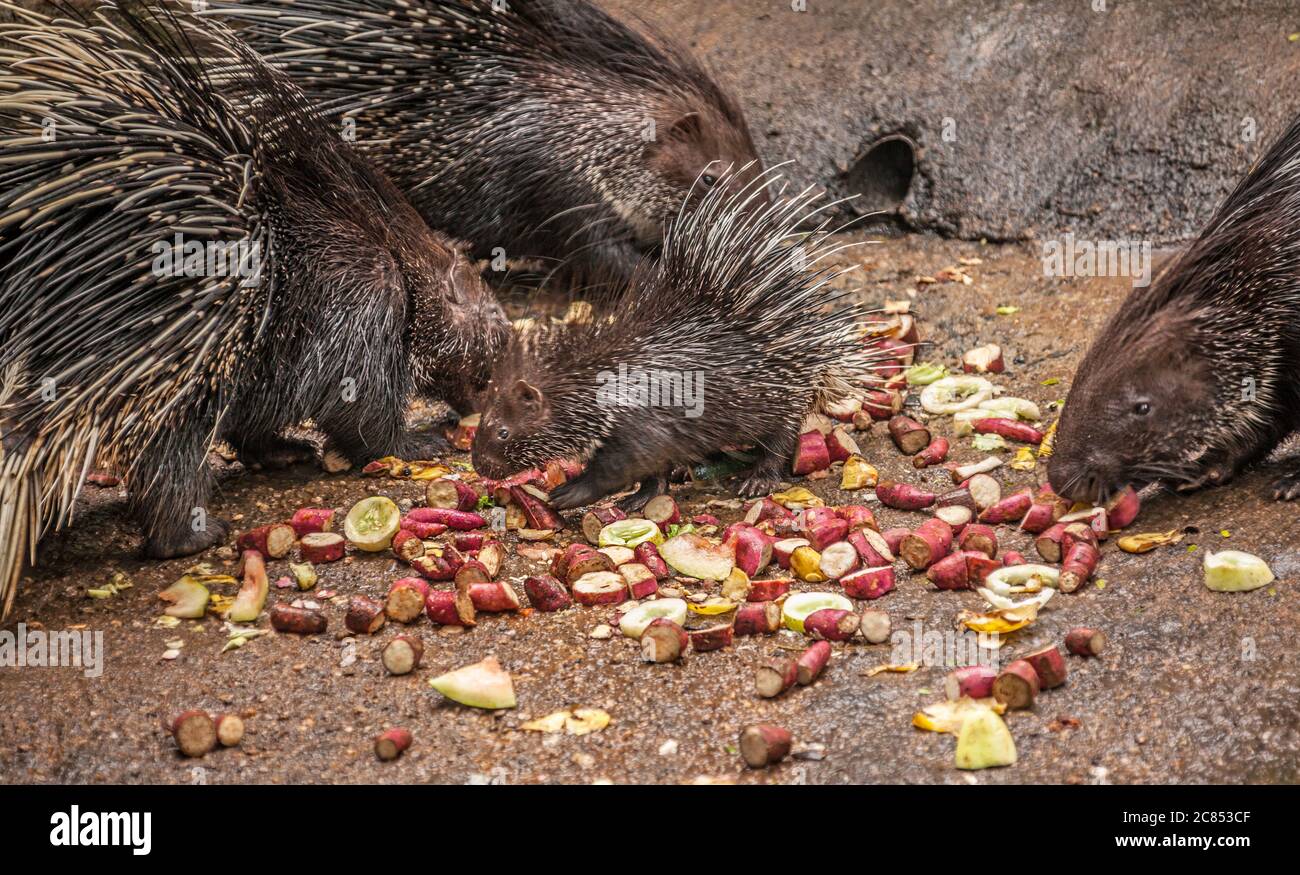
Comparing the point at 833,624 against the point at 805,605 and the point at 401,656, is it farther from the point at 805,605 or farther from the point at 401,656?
the point at 401,656

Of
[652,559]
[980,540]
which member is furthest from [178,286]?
[980,540]

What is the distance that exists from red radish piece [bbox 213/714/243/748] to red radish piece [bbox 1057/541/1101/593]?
245 cm

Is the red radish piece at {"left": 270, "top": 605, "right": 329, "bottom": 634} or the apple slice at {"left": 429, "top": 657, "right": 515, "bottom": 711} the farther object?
the red radish piece at {"left": 270, "top": 605, "right": 329, "bottom": 634}

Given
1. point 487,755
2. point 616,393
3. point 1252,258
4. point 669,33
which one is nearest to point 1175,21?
point 669,33

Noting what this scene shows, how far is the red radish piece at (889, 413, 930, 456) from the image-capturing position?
5.26 m

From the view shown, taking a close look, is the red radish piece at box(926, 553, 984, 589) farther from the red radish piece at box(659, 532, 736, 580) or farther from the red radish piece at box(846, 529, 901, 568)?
the red radish piece at box(659, 532, 736, 580)

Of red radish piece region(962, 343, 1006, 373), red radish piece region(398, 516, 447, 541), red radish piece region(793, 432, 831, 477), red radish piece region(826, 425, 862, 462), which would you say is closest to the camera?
red radish piece region(398, 516, 447, 541)

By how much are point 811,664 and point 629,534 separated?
Result: 1194 mm

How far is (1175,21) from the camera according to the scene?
283 inches

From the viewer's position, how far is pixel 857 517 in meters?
4.55

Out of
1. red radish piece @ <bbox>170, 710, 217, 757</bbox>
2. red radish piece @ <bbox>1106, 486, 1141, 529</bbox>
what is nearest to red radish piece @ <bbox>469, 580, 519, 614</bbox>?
red radish piece @ <bbox>170, 710, 217, 757</bbox>

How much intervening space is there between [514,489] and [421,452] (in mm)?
702

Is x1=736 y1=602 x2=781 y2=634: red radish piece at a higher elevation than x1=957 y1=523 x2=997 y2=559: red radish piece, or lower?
lower

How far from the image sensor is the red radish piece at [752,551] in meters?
4.32
